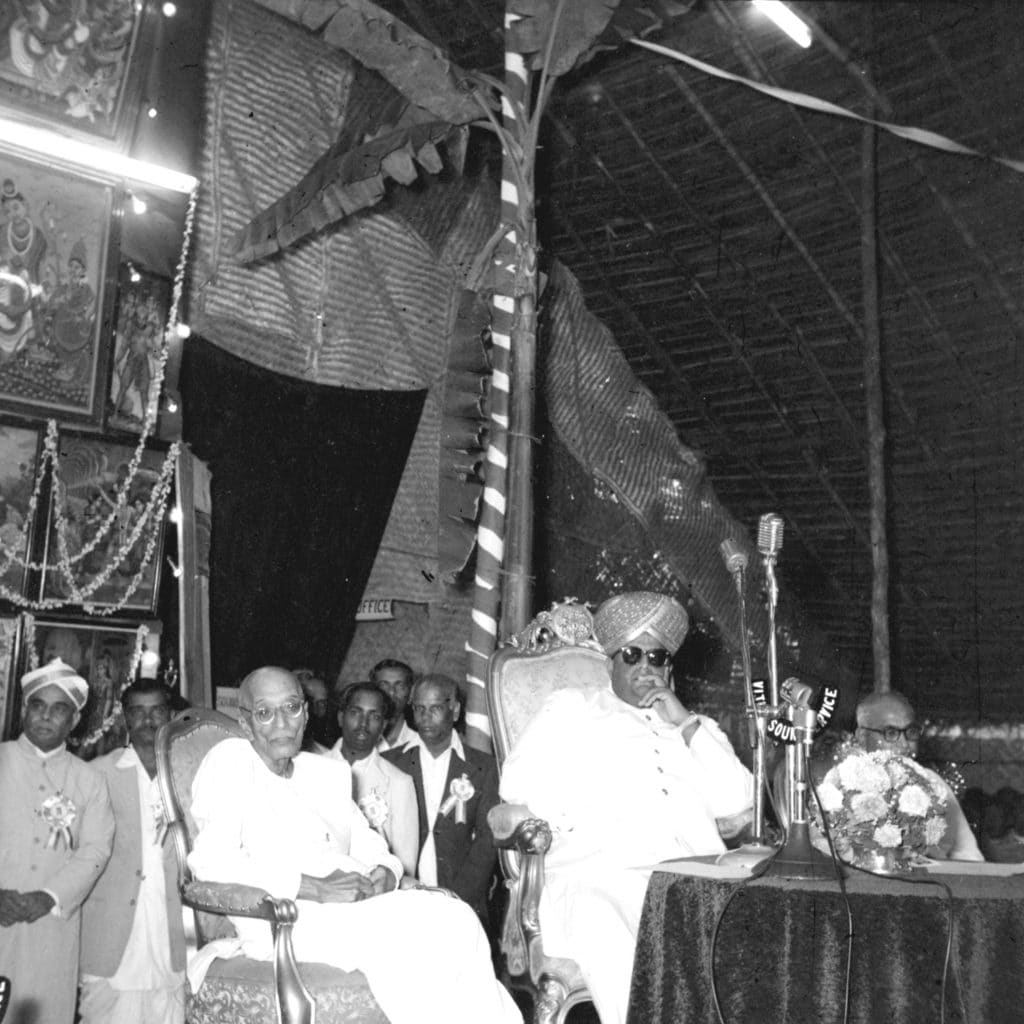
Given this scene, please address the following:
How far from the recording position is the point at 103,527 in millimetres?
6887

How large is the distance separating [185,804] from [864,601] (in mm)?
7530

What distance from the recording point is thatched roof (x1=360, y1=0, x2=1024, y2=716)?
7.55 m

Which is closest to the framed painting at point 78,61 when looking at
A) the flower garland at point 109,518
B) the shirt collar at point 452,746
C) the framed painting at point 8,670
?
the flower garland at point 109,518

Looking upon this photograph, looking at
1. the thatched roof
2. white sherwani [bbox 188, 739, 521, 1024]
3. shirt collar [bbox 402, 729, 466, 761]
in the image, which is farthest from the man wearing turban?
the thatched roof

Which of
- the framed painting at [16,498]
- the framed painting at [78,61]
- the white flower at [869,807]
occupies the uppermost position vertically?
the framed painting at [78,61]

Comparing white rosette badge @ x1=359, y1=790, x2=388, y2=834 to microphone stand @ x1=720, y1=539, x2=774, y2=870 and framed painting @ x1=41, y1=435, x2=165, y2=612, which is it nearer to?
microphone stand @ x1=720, y1=539, x2=774, y2=870

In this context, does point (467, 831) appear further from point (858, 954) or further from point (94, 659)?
point (858, 954)

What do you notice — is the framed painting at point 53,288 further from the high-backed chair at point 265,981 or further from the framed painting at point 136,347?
the high-backed chair at point 265,981

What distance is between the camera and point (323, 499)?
27.7ft

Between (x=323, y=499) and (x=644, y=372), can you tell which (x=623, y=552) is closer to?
(x=644, y=372)

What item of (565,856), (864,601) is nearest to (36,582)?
(565,856)

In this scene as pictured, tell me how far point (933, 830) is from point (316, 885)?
180cm

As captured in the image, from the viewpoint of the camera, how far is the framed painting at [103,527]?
6.74 m

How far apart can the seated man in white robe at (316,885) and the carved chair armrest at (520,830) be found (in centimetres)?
29
